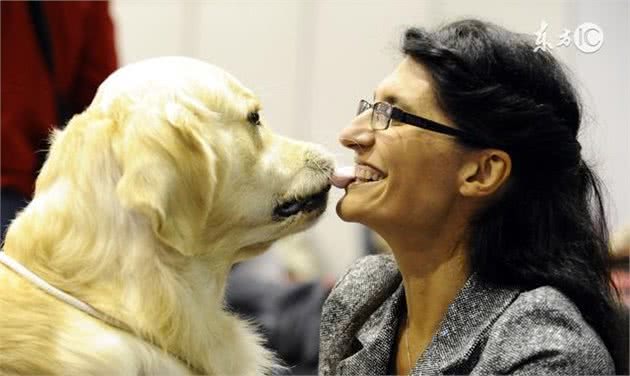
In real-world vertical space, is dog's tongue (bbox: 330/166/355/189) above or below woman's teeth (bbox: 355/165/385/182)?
below

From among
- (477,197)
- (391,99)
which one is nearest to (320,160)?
(391,99)

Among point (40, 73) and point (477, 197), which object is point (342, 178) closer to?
point (477, 197)

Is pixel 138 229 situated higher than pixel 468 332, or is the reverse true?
pixel 138 229

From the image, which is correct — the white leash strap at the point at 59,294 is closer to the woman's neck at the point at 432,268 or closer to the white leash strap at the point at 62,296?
the white leash strap at the point at 62,296

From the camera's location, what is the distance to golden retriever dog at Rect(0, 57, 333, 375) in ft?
3.96

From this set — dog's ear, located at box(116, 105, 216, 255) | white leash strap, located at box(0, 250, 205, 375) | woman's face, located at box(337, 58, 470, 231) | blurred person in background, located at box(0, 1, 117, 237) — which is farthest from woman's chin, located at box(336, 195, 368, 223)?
blurred person in background, located at box(0, 1, 117, 237)

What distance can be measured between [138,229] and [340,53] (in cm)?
94

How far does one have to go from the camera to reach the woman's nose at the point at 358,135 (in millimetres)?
1410

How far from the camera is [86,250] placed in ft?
4.11

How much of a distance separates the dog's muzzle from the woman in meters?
0.04

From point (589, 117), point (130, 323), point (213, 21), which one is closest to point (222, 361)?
point (130, 323)

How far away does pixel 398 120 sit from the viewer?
1391 mm

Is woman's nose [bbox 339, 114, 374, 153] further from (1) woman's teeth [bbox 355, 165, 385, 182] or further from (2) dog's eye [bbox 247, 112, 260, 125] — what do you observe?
(2) dog's eye [bbox 247, 112, 260, 125]

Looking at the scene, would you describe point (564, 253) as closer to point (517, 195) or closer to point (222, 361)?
point (517, 195)
